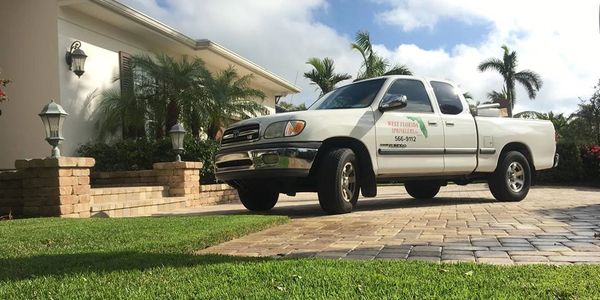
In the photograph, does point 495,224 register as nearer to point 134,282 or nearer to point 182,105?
point 134,282

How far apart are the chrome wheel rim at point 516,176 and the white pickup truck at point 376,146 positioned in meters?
0.02

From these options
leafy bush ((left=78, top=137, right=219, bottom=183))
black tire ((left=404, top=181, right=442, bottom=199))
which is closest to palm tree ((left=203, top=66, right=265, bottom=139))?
leafy bush ((left=78, top=137, right=219, bottom=183))

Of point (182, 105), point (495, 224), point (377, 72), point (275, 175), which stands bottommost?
point (495, 224)

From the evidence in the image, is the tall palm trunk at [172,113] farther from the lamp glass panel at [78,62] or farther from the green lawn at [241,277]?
the green lawn at [241,277]

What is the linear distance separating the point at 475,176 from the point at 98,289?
7469 millimetres

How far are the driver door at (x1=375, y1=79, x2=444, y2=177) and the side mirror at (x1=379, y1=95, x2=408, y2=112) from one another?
0.04 m

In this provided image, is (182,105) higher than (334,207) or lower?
higher

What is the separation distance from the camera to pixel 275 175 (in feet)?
22.5

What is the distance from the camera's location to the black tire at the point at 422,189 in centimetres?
1054

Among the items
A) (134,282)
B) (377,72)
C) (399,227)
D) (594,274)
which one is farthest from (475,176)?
(377,72)

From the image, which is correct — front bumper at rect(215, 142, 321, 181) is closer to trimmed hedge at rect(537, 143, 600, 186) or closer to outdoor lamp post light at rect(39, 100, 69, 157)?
outdoor lamp post light at rect(39, 100, 69, 157)

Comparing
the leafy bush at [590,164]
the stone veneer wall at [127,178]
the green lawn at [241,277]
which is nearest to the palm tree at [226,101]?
the stone veneer wall at [127,178]

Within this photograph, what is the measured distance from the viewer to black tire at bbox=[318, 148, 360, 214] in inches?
270

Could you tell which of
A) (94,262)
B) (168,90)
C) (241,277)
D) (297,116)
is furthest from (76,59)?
(241,277)
